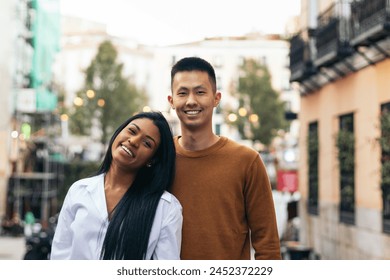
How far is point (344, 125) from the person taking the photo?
5789 millimetres

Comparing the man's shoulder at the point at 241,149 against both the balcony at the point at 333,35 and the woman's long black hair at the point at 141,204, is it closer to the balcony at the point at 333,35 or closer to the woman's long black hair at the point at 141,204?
the woman's long black hair at the point at 141,204

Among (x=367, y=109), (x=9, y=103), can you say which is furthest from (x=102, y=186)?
(x=9, y=103)

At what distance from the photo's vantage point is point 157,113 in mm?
1947

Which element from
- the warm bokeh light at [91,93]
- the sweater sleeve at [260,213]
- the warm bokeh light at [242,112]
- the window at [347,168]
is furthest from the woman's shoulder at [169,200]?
the warm bokeh light at [91,93]

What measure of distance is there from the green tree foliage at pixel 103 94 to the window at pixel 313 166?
8480mm

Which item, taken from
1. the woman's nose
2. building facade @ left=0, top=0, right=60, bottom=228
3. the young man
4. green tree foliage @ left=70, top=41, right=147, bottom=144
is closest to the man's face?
the young man

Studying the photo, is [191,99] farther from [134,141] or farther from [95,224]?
[95,224]

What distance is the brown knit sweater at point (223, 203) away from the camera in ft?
6.59

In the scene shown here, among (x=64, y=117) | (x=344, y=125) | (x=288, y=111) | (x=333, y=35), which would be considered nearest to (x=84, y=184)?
(x=344, y=125)
